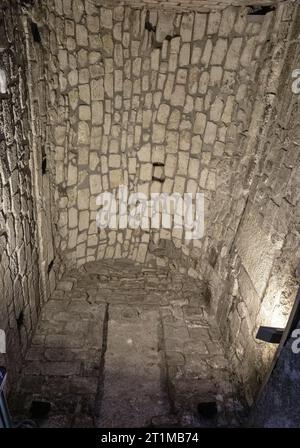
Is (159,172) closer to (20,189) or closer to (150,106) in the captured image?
A: (150,106)

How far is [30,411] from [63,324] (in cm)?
128

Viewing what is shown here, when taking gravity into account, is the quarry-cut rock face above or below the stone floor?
above

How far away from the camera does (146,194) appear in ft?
19.2

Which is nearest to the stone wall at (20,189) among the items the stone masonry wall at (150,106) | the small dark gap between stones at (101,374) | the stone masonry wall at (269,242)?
the stone masonry wall at (150,106)

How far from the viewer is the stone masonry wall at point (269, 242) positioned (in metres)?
3.60

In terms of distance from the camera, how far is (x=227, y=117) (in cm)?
500

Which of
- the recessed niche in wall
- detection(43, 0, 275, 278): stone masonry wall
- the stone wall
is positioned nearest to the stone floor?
the stone wall

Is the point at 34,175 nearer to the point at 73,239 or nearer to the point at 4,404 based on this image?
the point at 73,239

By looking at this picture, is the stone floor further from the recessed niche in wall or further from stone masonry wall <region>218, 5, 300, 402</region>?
the recessed niche in wall

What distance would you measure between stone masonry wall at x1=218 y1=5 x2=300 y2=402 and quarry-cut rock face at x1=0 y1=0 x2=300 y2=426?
0.8 inches

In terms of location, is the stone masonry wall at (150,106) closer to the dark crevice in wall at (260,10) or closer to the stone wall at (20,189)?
the dark crevice in wall at (260,10)

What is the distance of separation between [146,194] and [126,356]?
239cm

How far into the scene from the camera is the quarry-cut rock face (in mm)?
3816

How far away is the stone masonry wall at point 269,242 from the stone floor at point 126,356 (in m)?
0.43
